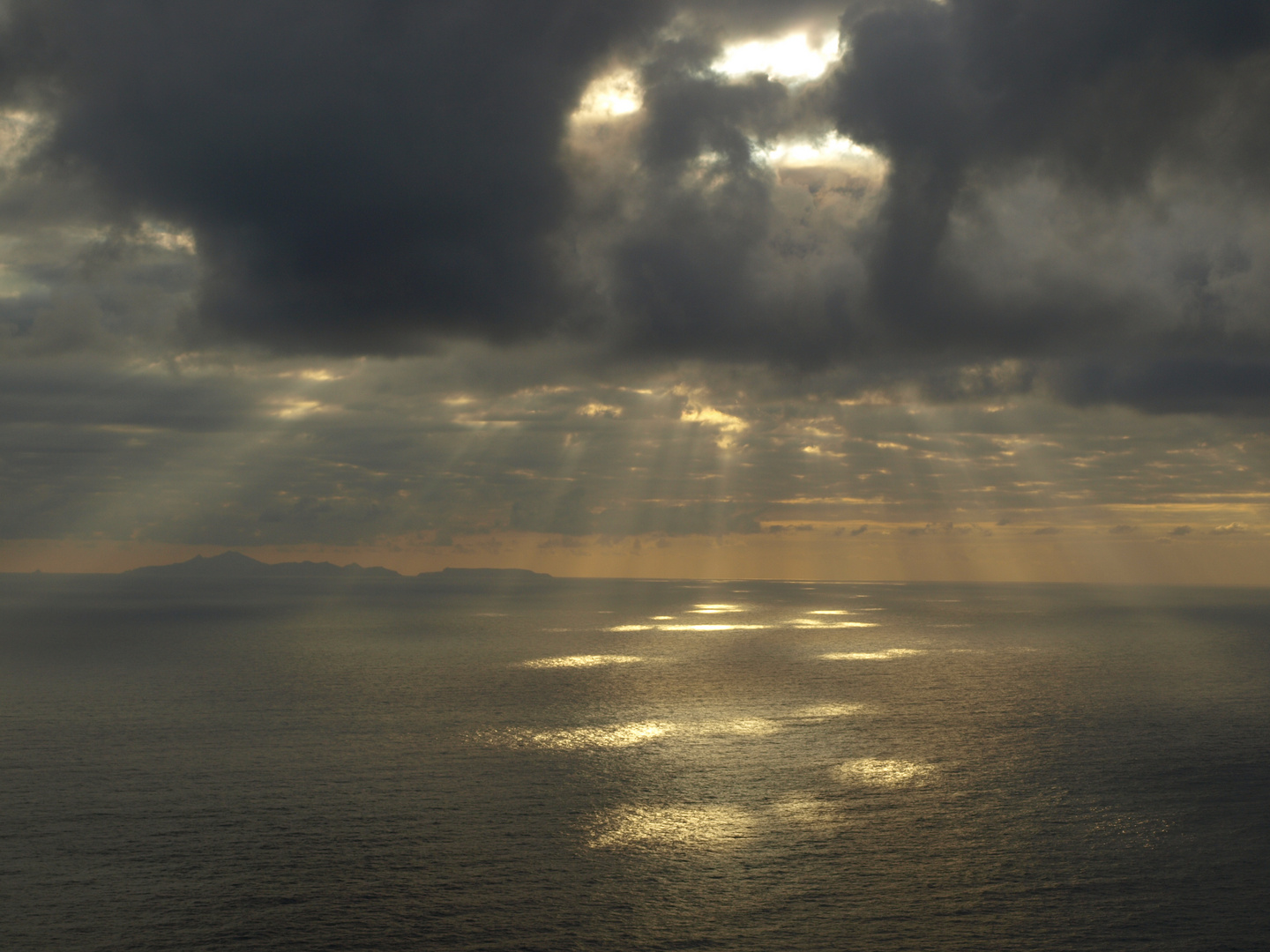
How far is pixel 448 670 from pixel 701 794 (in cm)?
7375

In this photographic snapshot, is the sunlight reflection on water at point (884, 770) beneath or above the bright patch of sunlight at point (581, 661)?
above

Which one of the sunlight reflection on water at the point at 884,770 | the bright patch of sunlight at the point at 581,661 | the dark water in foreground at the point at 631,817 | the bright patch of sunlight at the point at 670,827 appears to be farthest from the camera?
the bright patch of sunlight at the point at 581,661

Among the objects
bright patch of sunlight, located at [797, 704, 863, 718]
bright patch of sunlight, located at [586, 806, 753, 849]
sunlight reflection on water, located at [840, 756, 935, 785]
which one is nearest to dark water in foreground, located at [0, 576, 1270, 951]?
bright patch of sunlight, located at [586, 806, 753, 849]

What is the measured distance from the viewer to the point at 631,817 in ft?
178

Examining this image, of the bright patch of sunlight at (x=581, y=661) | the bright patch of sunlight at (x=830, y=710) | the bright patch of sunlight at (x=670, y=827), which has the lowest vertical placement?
the bright patch of sunlight at (x=581, y=661)

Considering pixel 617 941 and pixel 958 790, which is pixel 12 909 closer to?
pixel 617 941

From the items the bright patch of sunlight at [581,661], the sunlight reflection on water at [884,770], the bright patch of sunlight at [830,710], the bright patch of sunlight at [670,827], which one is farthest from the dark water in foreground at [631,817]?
the bright patch of sunlight at [581,661]

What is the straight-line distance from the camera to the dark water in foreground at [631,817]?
129 feet

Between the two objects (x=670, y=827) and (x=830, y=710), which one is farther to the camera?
(x=830, y=710)

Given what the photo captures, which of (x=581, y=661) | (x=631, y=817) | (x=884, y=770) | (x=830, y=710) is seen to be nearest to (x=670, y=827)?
(x=631, y=817)

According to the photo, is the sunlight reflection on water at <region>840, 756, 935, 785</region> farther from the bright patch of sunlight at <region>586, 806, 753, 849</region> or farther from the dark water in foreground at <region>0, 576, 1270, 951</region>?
the bright patch of sunlight at <region>586, 806, 753, 849</region>

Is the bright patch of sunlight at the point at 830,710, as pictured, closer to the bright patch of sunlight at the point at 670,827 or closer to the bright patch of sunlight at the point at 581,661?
the bright patch of sunlight at the point at 670,827

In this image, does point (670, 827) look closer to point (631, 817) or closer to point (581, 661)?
point (631, 817)

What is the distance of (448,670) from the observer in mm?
125938
